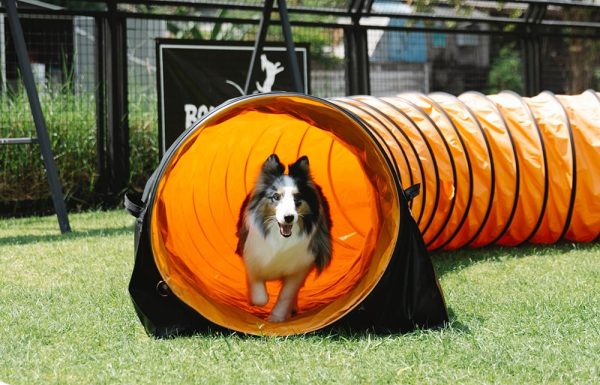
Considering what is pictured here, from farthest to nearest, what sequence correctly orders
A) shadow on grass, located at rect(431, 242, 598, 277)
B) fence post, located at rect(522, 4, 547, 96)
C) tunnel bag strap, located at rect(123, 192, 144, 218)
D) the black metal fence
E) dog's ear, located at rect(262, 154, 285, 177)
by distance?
fence post, located at rect(522, 4, 547, 96) → the black metal fence → shadow on grass, located at rect(431, 242, 598, 277) → dog's ear, located at rect(262, 154, 285, 177) → tunnel bag strap, located at rect(123, 192, 144, 218)

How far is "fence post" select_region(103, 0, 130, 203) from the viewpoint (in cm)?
808

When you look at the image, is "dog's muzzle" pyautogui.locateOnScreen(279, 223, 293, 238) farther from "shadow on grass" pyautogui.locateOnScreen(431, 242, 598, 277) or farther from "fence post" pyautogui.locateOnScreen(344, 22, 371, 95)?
"fence post" pyautogui.locateOnScreen(344, 22, 371, 95)

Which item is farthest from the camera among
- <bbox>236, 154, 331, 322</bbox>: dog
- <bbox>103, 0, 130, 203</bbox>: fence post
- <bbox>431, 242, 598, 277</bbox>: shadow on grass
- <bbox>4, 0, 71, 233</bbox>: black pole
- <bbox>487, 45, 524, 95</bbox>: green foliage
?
<bbox>487, 45, 524, 95</bbox>: green foliage

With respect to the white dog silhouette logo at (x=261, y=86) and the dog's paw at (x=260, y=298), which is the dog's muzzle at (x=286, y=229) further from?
the white dog silhouette logo at (x=261, y=86)

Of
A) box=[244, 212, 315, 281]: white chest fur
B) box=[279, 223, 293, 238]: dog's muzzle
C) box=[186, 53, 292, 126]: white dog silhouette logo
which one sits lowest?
box=[244, 212, 315, 281]: white chest fur

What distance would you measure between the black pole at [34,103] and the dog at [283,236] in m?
2.81

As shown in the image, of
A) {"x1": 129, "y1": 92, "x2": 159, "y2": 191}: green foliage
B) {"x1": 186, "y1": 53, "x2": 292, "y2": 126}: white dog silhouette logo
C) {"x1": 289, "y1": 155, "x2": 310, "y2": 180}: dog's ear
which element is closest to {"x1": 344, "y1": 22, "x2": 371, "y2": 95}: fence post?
{"x1": 186, "y1": 53, "x2": 292, "y2": 126}: white dog silhouette logo

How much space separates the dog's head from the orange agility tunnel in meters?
0.29

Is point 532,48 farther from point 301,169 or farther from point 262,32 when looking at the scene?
point 301,169

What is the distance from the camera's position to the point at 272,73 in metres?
8.59

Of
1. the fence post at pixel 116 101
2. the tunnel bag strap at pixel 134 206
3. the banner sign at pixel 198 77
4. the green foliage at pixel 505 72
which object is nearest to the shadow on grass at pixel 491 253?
the tunnel bag strap at pixel 134 206

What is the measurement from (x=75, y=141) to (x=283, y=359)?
5737mm

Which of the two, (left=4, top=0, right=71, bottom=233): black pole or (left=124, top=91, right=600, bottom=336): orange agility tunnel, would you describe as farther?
(left=4, top=0, right=71, bottom=233): black pole

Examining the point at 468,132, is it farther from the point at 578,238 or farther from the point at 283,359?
the point at 283,359
